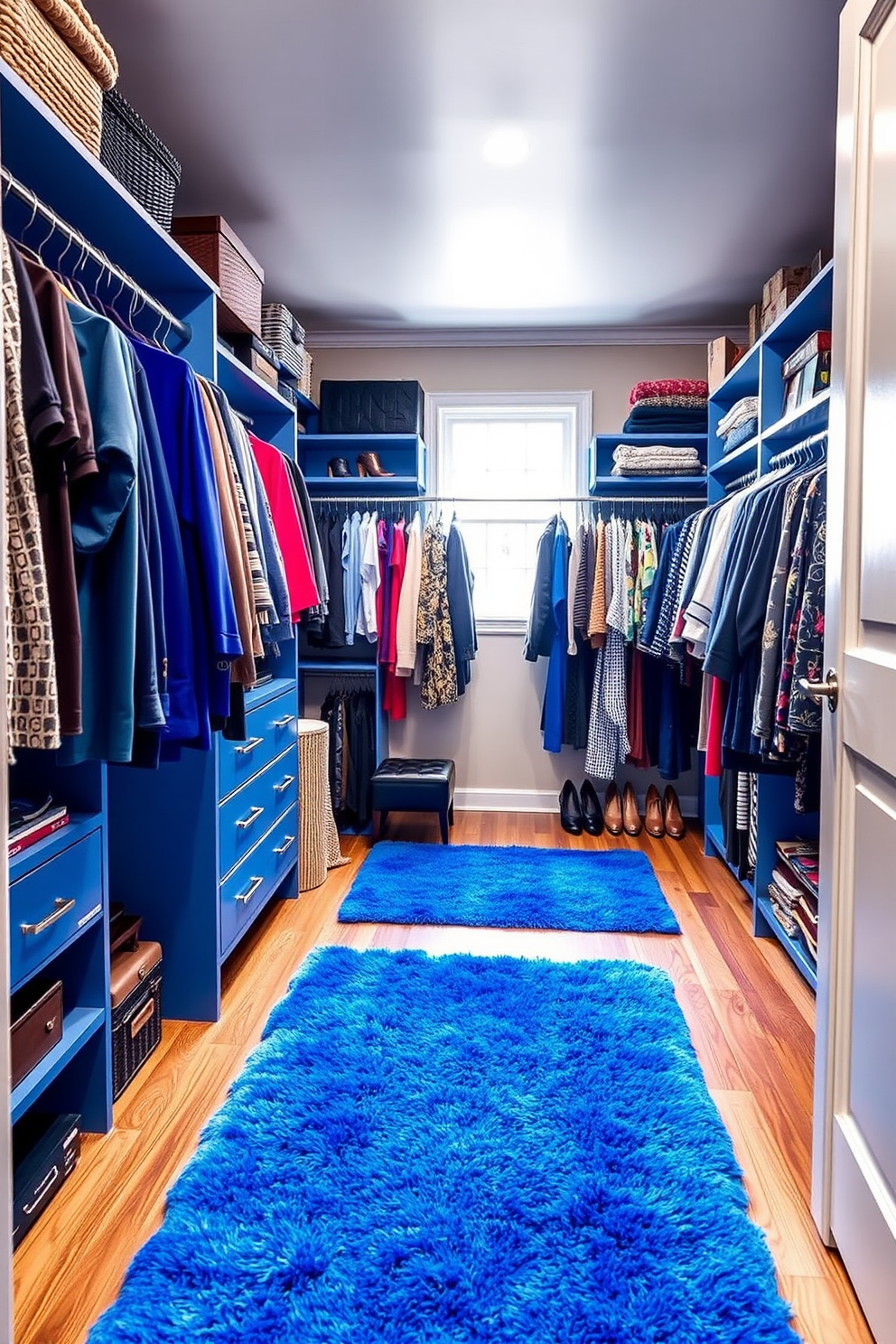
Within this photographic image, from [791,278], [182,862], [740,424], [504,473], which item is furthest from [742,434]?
[182,862]

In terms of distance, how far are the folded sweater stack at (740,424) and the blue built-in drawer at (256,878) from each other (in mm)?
2173

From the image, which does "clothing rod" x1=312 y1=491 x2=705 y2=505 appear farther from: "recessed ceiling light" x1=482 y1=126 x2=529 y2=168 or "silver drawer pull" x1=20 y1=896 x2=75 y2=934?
"silver drawer pull" x1=20 y1=896 x2=75 y2=934

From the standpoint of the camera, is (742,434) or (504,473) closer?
(742,434)

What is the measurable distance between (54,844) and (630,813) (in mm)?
2929

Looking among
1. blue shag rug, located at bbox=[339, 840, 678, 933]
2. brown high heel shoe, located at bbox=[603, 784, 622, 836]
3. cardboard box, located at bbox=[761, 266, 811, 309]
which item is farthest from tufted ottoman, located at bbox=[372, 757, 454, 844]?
cardboard box, located at bbox=[761, 266, 811, 309]

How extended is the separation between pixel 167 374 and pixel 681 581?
214 centimetres

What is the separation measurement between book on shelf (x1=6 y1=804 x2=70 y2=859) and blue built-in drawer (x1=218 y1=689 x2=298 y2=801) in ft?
2.01

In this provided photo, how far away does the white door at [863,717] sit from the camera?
115cm

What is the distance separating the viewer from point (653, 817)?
3863 millimetres

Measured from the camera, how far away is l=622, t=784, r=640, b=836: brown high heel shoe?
3834 mm

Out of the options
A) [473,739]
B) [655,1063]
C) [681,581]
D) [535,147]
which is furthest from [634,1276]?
[473,739]

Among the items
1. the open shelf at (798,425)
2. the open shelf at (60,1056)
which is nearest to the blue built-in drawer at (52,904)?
the open shelf at (60,1056)

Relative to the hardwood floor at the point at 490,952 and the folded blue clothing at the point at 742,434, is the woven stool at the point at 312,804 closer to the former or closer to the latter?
the hardwood floor at the point at 490,952

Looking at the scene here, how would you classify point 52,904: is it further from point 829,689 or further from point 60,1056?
point 829,689
